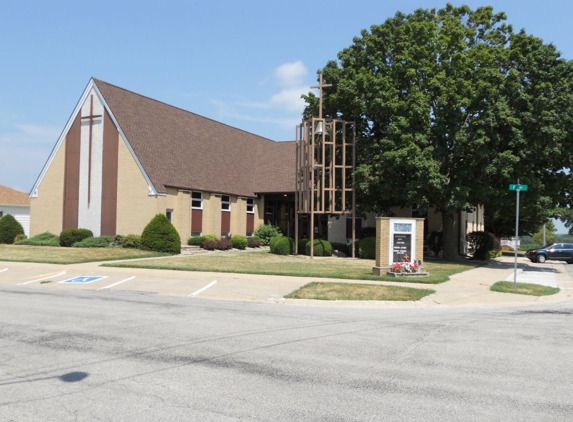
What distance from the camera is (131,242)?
3088 cm

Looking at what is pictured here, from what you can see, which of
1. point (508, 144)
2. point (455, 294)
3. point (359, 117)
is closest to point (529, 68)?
point (508, 144)

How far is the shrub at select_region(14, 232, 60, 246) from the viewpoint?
109 ft

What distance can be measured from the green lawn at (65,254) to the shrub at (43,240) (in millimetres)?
1357

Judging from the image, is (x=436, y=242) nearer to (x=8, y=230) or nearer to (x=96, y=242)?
(x=96, y=242)

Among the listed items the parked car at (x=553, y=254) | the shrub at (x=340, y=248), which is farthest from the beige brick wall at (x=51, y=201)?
the parked car at (x=553, y=254)

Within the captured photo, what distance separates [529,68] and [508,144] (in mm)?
3986

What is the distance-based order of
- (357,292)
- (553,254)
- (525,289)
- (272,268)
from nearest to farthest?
(357,292), (525,289), (272,268), (553,254)

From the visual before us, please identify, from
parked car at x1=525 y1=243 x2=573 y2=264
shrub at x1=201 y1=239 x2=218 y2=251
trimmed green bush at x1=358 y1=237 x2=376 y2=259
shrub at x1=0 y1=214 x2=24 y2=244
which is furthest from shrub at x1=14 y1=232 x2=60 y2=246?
parked car at x1=525 y1=243 x2=573 y2=264

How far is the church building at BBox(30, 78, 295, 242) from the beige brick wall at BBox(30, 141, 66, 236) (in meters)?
0.07

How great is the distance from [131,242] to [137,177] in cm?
425

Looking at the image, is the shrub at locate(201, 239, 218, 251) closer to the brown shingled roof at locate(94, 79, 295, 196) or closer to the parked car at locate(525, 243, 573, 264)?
the brown shingled roof at locate(94, 79, 295, 196)

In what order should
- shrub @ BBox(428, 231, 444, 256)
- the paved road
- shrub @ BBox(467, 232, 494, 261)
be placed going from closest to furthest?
the paved road → shrub @ BBox(428, 231, 444, 256) → shrub @ BBox(467, 232, 494, 261)

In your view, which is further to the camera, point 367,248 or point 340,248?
point 340,248

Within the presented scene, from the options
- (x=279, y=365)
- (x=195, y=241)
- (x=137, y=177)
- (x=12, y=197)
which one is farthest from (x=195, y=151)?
(x=279, y=365)
